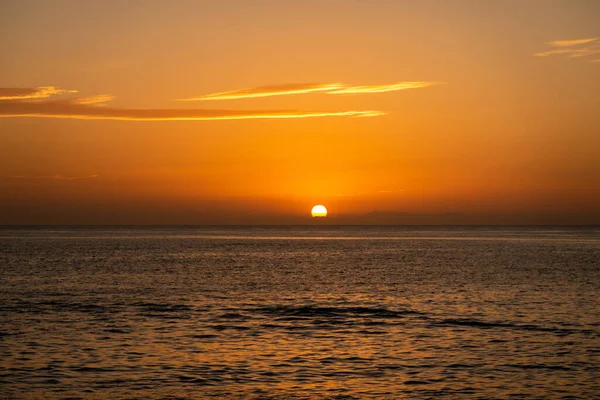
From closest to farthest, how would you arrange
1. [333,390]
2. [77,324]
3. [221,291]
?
1. [333,390]
2. [77,324]
3. [221,291]

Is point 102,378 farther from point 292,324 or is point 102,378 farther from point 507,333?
point 507,333

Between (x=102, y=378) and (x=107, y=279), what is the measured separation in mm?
50829

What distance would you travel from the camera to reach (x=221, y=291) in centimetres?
6362

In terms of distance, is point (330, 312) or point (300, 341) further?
point (330, 312)

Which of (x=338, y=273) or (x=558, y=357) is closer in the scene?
(x=558, y=357)

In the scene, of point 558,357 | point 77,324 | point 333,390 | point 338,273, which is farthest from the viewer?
point 338,273

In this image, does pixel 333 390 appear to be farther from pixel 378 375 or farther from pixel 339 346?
pixel 339 346

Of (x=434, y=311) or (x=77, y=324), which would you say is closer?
(x=77, y=324)

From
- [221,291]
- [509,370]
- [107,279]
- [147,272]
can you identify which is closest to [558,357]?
[509,370]

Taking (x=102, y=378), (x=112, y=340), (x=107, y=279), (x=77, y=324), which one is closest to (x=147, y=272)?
(x=107, y=279)

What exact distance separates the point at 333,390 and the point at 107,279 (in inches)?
2183

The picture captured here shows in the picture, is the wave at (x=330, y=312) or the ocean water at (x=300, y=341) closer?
the ocean water at (x=300, y=341)

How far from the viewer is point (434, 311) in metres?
48.6

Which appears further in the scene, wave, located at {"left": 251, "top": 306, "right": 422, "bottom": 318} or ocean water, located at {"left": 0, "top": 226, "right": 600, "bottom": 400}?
wave, located at {"left": 251, "top": 306, "right": 422, "bottom": 318}
